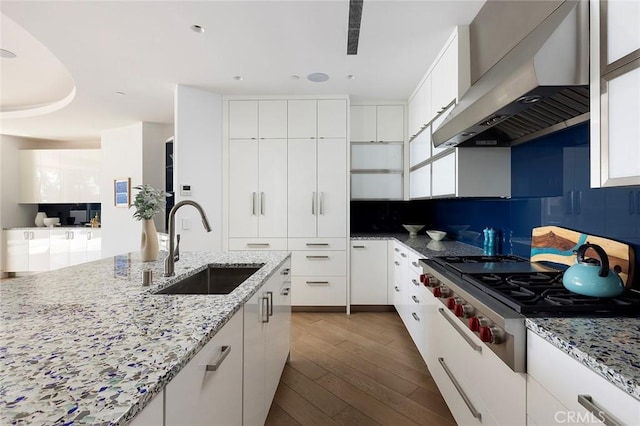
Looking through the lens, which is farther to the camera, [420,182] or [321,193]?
[321,193]

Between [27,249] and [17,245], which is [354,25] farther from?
[17,245]

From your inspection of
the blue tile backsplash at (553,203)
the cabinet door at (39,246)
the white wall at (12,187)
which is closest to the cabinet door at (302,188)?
the blue tile backsplash at (553,203)

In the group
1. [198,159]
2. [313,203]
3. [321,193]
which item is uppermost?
[198,159]

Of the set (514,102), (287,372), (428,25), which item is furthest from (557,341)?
(428,25)

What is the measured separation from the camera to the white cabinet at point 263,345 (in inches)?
48.8

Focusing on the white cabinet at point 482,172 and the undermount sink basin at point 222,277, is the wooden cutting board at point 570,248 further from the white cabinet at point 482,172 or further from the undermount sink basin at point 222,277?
the undermount sink basin at point 222,277

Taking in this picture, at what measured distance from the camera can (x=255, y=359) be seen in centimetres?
135

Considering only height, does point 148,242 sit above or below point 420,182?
below

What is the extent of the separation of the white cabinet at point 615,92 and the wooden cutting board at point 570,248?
0.44 meters

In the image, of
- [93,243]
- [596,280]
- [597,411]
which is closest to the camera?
[597,411]

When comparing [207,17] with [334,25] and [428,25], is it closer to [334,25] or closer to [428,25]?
[334,25]

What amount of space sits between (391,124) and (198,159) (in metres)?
2.31

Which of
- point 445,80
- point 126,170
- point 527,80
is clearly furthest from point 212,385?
point 126,170

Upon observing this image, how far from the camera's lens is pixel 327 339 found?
2811 mm
